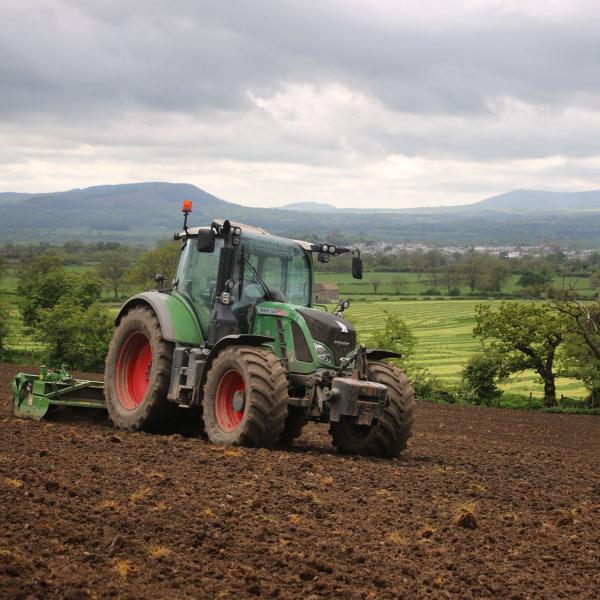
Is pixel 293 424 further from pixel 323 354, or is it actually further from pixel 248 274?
pixel 248 274

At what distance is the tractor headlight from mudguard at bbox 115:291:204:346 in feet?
6.13

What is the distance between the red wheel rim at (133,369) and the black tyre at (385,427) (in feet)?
10.6

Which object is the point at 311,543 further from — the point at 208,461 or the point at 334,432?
the point at 334,432

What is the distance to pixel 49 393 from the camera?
574 inches

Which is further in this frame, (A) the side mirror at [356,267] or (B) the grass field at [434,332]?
(B) the grass field at [434,332]

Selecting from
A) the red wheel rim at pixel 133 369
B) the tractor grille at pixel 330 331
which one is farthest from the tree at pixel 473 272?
the tractor grille at pixel 330 331

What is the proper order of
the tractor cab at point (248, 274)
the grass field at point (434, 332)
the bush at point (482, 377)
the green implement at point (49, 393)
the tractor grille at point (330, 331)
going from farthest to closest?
the grass field at point (434, 332), the bush at point (482, 377), the green implement at point (49, 393), the tractor cab at point (248, 274), the tractor grille at point (330, 331)

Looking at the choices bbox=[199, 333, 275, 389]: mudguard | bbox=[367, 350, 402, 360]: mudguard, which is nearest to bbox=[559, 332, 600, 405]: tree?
bbox=[367, 350, 402, 360]: mudguard

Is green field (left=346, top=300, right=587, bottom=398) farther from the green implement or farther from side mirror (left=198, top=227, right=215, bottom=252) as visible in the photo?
side mirror (left=198, top=227, right=215, bottom=252)

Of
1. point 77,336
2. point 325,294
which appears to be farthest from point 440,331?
point 325,294

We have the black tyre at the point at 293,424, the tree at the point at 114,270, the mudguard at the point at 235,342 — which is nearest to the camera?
the mudguard at the point at 235,342

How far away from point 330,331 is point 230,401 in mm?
1564

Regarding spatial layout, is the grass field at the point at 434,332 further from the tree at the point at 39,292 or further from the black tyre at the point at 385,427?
the black tyre at the point at 385,427

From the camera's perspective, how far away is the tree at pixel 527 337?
41.7 metres
